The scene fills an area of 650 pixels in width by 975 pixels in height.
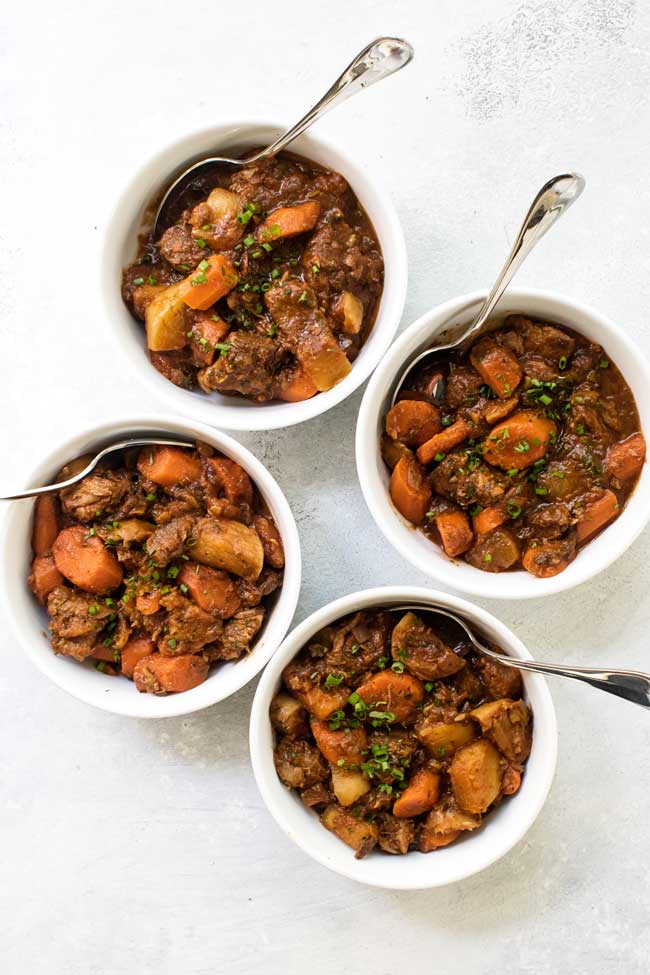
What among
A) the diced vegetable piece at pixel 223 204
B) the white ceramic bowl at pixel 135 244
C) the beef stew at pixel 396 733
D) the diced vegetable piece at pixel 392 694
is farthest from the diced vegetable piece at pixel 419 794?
the diced vegetable piece at pixel 223 204

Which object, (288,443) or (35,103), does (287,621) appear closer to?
(288,443)

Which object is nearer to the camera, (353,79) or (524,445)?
(353,79)

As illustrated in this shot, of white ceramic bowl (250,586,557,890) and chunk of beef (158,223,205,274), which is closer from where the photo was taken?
white ceramic bowl (250,586,557,890)

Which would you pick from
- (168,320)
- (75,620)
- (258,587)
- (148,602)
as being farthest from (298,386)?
(75,620)

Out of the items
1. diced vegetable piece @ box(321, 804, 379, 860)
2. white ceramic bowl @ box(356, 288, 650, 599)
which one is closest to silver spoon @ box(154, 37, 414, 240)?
white ceramic bowl @ box(356, 288, 650, 599)

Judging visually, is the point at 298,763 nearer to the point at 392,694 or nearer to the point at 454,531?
the point at 392,694

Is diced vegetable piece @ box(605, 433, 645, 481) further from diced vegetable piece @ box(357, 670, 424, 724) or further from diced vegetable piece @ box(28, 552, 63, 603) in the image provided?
diced vegetable piece @ box(28, 552, 63, 603)

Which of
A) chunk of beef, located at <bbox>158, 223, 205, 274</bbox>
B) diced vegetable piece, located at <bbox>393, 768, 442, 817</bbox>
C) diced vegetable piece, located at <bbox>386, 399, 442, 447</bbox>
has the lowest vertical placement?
diced vegetable piece, located at <bbox>393, 768, 442, 817</bbox>
